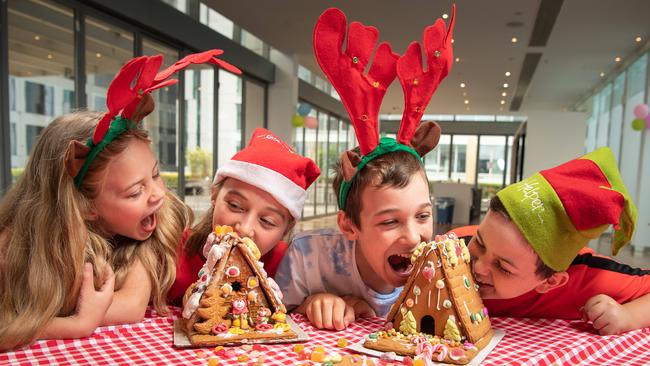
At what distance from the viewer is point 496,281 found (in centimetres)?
106

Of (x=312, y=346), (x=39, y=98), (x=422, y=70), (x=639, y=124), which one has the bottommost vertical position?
(x=312, y=346)

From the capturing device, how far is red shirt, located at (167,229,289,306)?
A: 135 cm

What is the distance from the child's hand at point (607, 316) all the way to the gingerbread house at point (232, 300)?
738mm

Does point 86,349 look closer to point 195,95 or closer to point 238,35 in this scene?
point 195,95

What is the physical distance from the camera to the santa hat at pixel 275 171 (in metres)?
1.22

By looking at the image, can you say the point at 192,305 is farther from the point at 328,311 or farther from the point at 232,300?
the point at 328,311

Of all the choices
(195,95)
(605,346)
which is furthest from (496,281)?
(195,95)

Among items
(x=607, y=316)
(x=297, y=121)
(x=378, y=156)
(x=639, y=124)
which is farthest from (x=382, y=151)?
(x=297, y=121)

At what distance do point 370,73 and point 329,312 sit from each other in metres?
0.59

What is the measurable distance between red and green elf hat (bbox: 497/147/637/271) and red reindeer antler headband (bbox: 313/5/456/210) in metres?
0.28

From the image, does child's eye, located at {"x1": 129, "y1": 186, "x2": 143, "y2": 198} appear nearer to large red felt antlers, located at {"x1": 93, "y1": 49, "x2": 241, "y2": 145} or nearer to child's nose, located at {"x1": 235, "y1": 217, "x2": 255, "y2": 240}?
large red felt antlers, located at {"x1": 93, "y1": 49, "x2": 241, "y2": 145}

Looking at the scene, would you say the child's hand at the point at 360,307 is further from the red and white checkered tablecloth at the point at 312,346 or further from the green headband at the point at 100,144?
the green headband at the point at 100,144

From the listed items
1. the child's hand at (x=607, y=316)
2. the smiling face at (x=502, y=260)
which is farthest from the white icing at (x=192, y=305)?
the child's hand at (x=607, y=316)

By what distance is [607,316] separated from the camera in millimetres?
1126
